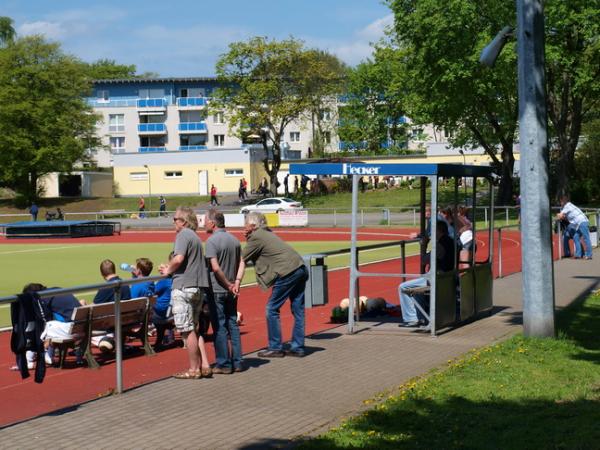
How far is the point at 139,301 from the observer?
1198cm

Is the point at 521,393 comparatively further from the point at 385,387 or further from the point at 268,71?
the point at 268,71

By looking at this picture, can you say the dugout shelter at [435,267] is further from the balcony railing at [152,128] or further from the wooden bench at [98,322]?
the balcony railing at [152,128]

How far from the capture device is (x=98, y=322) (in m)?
11.4

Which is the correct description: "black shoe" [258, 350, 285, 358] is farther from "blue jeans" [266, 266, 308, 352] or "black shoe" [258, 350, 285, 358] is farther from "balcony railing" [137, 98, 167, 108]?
"balcony railing" [137, 98, 167, 108]

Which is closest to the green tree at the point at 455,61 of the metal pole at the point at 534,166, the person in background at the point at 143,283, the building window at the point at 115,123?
the metal pole at the point at 534,166

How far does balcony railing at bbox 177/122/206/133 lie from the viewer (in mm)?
106688

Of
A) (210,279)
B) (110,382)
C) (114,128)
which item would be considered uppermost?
(114,128)

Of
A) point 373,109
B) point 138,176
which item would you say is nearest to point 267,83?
point 373,109

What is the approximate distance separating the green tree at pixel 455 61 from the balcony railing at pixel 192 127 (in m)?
55.2

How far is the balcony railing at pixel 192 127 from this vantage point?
350 feet

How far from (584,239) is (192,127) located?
84.1 m

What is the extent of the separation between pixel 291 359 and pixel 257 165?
8021 centimetres

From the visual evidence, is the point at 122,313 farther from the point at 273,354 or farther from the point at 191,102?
the point at 191,102

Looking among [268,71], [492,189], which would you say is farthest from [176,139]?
[492,189]
